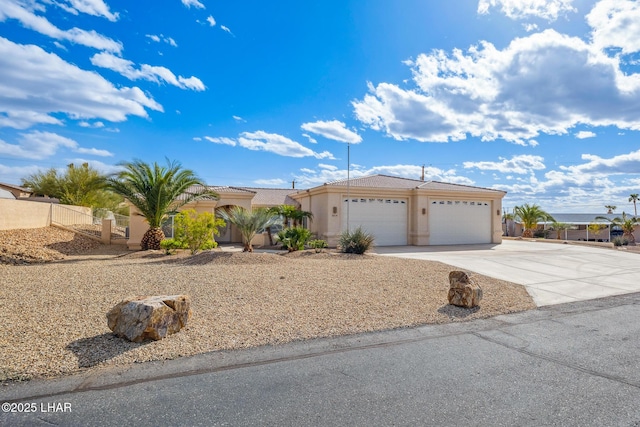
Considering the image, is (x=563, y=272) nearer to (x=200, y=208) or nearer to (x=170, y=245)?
(x=170, y=245)

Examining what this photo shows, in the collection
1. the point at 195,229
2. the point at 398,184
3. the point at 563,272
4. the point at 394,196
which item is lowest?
the point at 563,272

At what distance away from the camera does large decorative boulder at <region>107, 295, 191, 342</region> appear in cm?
542

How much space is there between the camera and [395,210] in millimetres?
22781

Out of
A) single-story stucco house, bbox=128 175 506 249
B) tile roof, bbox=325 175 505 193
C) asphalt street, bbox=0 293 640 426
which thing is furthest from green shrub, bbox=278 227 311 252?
asphalt street, bbox=0 293 640 426

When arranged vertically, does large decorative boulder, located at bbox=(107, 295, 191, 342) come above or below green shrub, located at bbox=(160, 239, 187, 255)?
below

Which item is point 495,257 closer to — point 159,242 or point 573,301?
point 573,301

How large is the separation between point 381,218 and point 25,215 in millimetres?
18538

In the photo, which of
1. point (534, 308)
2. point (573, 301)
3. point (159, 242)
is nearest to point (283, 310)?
point (534, 308)

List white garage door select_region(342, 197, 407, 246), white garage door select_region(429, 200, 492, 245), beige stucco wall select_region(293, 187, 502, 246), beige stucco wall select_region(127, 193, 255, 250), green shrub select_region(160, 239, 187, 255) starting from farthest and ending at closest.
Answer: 1. white garage door select_region(429, 200, 492, 245)
2. white garage door select_region(342, 197, 407, 246)
3. beige stucco wall select_region(293, 187, 502, 246)
4. beige stucco wall select_region(127, 193, 255, 250)
5. green shrub select_region(160, 239, 187, 255)

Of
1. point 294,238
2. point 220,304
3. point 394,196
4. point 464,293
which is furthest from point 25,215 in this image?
point 464,293

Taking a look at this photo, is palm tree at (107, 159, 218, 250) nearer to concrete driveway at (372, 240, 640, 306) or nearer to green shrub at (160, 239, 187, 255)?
green shrub at (160, 239, 187, 255)

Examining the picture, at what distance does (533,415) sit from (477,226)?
22.1 meters

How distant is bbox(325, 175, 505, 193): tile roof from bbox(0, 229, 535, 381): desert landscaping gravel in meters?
10.1

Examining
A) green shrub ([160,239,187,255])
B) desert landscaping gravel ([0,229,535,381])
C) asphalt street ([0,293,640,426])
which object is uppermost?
green shrub ([160,239,187,255])
